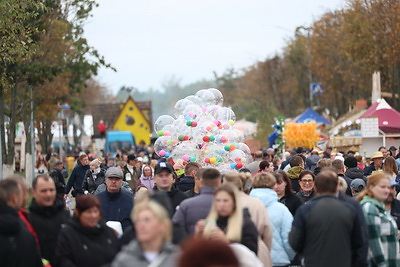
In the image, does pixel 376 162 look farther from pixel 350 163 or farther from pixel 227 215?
pixel 227 215

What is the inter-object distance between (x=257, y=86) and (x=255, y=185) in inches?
3438

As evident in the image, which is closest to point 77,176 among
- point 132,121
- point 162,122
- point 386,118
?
point 162,122

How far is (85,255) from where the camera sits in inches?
332

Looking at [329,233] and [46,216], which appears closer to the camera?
[329,233]

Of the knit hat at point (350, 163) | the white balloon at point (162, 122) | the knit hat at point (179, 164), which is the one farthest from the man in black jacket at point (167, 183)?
the white balloon at point (162, 122)

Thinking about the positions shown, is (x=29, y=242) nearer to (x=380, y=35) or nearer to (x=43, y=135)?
(x=380, y=35)

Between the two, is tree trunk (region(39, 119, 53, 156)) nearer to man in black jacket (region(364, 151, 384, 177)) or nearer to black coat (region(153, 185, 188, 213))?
man in black jacket (region(364, 151, 384, 177))

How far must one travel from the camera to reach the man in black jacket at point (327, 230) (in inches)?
360

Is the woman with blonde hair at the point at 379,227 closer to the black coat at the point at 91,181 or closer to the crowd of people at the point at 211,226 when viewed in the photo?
the crowd of people at the point at 211,226

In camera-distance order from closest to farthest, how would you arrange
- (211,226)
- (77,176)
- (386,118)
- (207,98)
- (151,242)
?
(151,242) → (211,226) → (77,176) → (207,98) → (386,118)

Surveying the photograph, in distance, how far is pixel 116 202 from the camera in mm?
12109

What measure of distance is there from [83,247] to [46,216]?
93 centimetres

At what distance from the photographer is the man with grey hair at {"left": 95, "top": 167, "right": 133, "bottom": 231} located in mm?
11891

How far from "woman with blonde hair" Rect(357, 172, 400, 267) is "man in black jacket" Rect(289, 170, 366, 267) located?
0.57m
